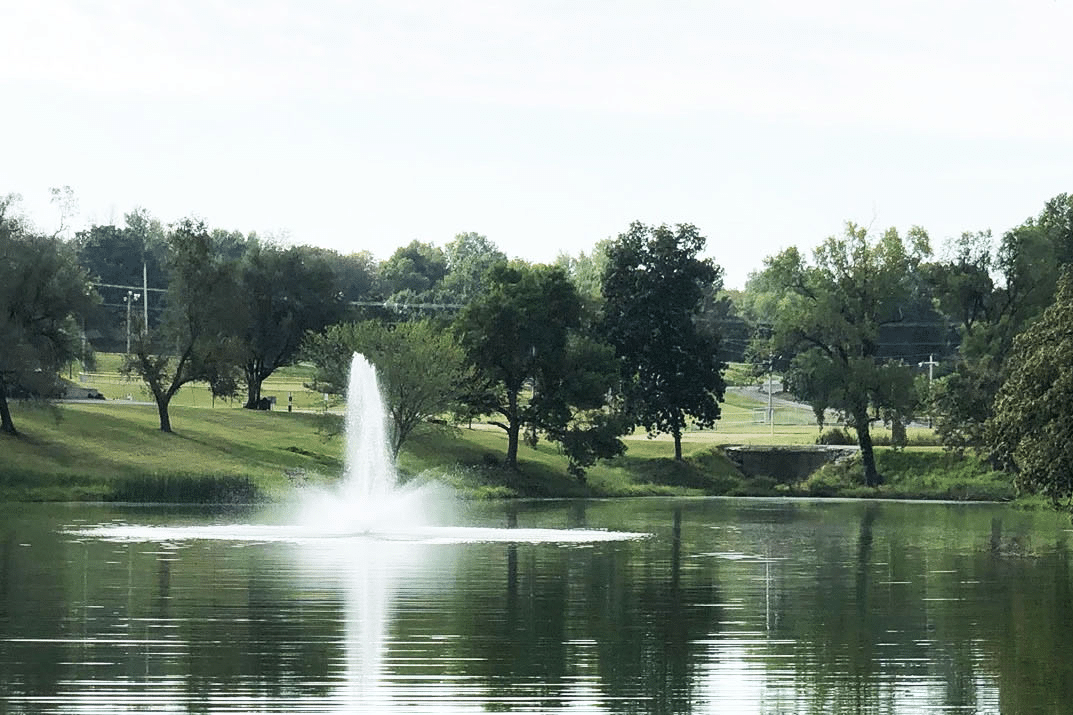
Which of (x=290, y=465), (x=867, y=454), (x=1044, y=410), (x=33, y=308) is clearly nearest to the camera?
(x=1044, y=410)

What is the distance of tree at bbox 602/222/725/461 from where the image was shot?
11556 cm

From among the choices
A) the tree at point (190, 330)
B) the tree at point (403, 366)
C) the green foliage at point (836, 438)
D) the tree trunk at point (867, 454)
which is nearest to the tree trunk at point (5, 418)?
the tree at point (190, 330)

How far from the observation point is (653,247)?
4643 inches

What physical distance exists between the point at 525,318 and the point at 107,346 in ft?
299

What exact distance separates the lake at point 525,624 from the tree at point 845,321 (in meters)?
48.3

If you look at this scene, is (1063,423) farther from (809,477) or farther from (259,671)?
(809,477)

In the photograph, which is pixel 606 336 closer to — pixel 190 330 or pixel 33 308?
pixel 190 330

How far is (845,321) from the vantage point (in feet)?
356

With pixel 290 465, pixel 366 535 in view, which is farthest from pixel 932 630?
pixel 290 465

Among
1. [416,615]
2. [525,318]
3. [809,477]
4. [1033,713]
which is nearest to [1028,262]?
[809,477]

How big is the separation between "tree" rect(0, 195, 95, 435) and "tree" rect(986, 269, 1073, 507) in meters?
53.1

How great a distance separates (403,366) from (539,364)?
1127cm

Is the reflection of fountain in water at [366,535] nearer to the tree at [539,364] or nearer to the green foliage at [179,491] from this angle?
the green foliage at [179,491]

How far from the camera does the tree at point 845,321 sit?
10638 cm
